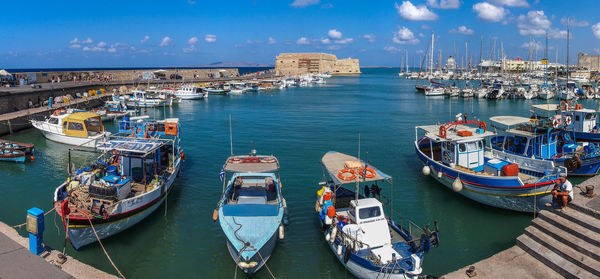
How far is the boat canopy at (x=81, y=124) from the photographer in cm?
2928

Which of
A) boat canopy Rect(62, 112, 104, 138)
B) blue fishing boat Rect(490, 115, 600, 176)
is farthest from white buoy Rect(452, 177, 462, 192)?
Answer: boat canopy Rect(62, 112, 104, 138)

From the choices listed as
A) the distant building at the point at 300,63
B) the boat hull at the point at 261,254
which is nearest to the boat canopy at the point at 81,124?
the boat hull at the point at 261,254

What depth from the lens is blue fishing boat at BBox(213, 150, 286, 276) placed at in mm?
11945

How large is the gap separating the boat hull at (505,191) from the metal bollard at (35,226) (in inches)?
649

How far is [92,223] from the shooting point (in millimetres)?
13352

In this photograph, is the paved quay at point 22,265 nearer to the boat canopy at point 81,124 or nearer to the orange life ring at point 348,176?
the orange life ring at point 348,176

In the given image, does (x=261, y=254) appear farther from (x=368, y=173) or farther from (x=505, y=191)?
(x=505, y=191)

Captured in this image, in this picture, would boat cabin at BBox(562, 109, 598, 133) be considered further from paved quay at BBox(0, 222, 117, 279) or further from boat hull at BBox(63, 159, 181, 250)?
paved quay at BBox(0, 222, 117, 279)

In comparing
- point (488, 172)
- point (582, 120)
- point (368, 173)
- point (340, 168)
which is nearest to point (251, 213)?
point (340, 168)

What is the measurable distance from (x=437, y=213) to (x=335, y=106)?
44018 millimetres

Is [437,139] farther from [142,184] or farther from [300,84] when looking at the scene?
[300,84]

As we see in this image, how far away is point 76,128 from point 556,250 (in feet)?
101

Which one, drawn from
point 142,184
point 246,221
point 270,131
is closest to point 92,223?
point 142,184

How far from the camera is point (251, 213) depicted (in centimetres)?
A: 1356
